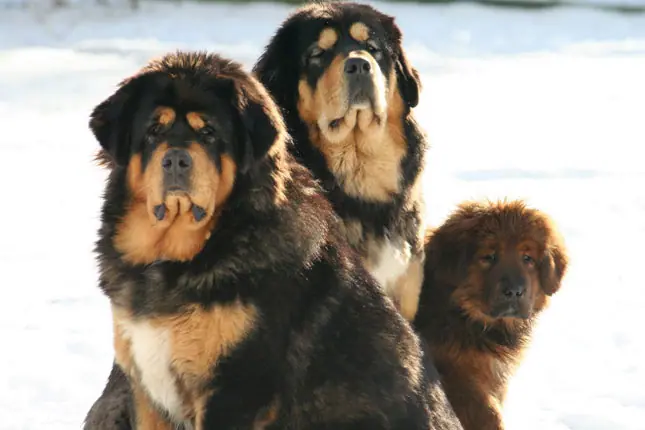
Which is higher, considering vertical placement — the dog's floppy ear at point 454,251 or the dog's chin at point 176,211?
the dog's chin at point 176,211

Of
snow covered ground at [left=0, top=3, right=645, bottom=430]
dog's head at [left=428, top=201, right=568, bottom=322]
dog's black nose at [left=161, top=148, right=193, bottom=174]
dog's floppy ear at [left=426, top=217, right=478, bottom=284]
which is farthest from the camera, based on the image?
snow covered ground at [left=0, top=3, right=645, bottom=430]

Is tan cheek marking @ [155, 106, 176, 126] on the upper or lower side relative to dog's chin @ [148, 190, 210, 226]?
upper

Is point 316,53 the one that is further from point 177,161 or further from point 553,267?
point 553,267

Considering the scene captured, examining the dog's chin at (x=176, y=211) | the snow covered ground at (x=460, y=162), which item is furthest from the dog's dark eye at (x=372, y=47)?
the snow covered ground at (x=460, y=162)

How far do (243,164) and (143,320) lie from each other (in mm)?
725

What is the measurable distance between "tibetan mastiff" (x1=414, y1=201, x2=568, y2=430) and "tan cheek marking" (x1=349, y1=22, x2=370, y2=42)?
1178 millimetres

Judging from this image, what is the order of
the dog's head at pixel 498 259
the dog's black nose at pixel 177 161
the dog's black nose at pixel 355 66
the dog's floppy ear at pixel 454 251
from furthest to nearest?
the dog's floppy ear at pixel 454 251, the dog's head at pixel 498 259, the dog's black nose at pixel 355 66, the dog's black nose at pixel 177 161

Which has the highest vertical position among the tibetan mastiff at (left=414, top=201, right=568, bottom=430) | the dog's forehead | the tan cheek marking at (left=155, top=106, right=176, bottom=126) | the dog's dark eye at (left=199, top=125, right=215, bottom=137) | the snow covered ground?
the dog's forehead

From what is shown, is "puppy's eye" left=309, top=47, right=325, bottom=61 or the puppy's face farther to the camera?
the puppy's face

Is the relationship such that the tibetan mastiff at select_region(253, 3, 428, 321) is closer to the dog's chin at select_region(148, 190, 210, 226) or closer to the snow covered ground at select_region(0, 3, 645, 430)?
the dog's chin at select_region(148, 190, 210, 226)

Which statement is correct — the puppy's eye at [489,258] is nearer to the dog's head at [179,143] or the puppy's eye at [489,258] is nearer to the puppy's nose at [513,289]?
the puppy's nose at [513,289]

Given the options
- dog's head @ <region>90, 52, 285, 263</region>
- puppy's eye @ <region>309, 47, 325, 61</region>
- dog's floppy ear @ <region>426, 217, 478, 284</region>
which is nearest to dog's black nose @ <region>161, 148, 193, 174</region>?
dog's head @ <region>90, 52, 285, 263</region>

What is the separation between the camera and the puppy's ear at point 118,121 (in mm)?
4953

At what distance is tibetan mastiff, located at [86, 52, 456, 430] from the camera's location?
4.84 meters
